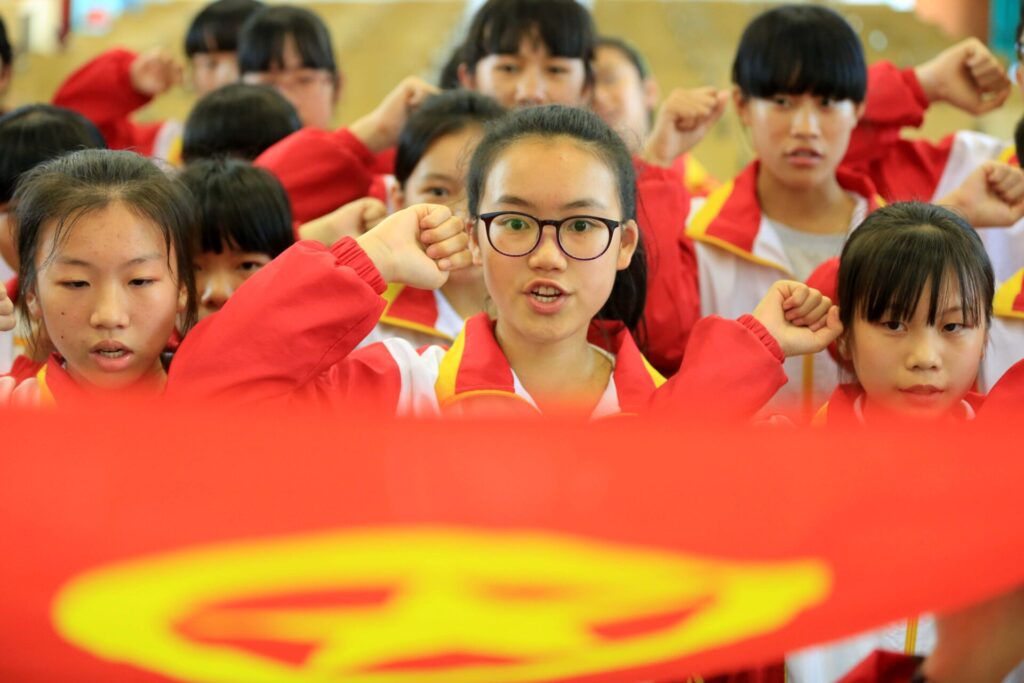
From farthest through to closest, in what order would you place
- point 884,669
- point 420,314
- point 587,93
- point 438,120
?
point 587,93 → point 438,120 → point 420,314 → point 884,669

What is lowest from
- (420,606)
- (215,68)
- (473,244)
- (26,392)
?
(420,606)

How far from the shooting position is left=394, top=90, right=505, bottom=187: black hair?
175cm

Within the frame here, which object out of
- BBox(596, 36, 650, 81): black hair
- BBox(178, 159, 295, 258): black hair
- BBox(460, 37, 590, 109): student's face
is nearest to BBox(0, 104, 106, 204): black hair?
BBox(178, 159, 295, 258): black hair

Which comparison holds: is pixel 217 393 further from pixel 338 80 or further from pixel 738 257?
pixel 338 80

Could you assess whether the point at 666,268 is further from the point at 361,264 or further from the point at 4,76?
the point at 4,76

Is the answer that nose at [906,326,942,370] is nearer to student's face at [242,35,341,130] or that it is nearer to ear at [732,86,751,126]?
ear at [732,86,751,126]

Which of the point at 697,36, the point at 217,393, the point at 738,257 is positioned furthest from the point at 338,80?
the point at 697,36

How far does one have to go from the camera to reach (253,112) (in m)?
2.06

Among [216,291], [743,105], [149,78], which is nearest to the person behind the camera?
[216,291]

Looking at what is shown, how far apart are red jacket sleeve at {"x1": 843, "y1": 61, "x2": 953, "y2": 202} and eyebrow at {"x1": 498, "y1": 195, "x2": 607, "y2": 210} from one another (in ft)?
3.09

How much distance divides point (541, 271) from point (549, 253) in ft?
0.06

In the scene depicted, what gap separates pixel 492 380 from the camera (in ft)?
4.11

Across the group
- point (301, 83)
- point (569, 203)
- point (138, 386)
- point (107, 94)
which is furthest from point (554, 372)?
point (107, 94)

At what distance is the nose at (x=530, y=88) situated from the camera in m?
2.04
